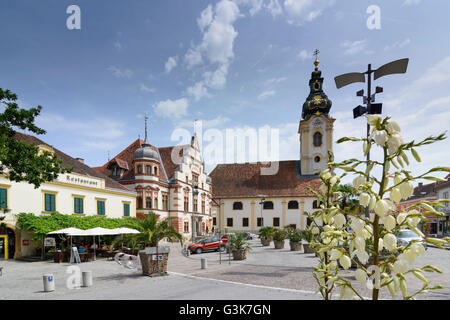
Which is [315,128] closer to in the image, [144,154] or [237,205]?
[237,205]

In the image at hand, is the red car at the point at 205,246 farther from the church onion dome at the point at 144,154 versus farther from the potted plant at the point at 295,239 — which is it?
the church onion dome at the point at 144,154

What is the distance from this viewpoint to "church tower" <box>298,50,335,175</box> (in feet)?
171

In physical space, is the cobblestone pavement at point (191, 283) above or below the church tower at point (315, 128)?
below

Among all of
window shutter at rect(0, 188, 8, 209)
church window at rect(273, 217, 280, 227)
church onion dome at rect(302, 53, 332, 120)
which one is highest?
church onion dome at rect(302, 53, 332, 120)

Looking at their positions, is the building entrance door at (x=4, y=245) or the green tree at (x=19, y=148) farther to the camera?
the building entrance door at (x=4, y=245)

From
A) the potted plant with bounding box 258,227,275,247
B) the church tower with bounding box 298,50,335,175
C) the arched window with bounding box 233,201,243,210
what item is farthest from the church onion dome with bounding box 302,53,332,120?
the potted plant with bounding box 258,227,275,247

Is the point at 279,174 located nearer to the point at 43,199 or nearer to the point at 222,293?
the point at 43,199

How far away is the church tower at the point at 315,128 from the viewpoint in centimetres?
5216

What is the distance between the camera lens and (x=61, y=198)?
23.3 metres

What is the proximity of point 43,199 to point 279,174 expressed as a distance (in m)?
43.1

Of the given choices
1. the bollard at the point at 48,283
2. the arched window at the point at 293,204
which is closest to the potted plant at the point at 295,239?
the bollard at the point at 48,283

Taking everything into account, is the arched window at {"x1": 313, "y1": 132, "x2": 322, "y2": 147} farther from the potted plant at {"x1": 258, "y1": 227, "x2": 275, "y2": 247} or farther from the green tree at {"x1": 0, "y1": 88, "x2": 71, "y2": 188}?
the green tree at {"x1": 0, "y1": 88, "x2": 71, "y2": 188}

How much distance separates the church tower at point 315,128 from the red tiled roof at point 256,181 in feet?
8.44

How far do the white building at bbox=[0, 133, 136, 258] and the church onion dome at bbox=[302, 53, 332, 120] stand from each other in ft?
128
